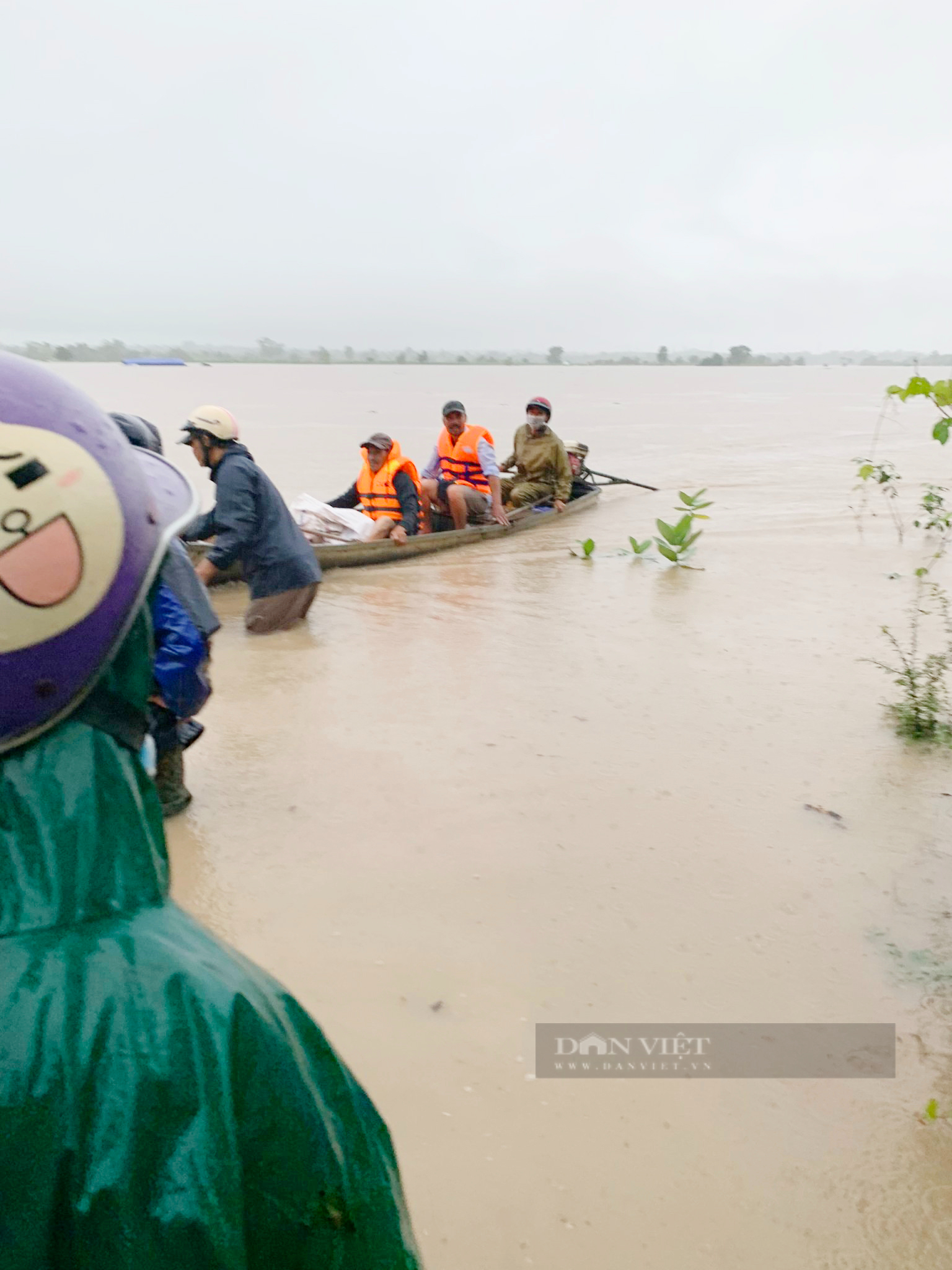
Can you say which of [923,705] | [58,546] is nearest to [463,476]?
[923,705]

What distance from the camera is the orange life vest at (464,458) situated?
9352 mm

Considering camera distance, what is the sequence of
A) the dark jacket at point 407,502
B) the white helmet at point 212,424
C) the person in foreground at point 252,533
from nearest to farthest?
the white helmet at point 212,424 < the person in foreground at point 252,533 < the dark jacket at point 407,502

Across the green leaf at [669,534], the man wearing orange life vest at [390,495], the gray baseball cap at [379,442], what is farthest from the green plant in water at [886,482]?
the man wearing orange life vest at [390,495]

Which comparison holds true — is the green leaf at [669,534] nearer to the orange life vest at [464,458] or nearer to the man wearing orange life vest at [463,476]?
the man wearing orange life vest at [463,476]

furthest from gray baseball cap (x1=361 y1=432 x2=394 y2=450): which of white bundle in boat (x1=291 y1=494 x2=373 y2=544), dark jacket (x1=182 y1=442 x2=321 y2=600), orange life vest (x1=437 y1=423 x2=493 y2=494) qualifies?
dark jacket (x1=182 y1=442 x2=321 y2=600)

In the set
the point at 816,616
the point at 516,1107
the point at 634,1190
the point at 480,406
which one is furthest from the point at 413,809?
the point at 480,406

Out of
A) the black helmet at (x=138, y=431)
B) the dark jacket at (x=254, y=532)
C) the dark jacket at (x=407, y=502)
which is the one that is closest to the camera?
the black helmet at (x=138, y=431)

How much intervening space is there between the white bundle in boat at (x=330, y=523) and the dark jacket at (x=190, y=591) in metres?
4.90

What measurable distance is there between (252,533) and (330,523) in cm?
254

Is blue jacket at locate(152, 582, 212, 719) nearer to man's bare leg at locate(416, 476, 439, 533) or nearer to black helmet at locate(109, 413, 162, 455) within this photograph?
black helmet at locate(109, 413, 162, 455)

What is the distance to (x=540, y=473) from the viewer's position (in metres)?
10.8

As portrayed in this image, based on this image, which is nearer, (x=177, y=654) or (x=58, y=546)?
(x=58, y=546)

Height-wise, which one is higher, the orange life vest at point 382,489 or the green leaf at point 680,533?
the orange life vest at point 382,489

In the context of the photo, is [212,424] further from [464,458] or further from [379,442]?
[464,458]
